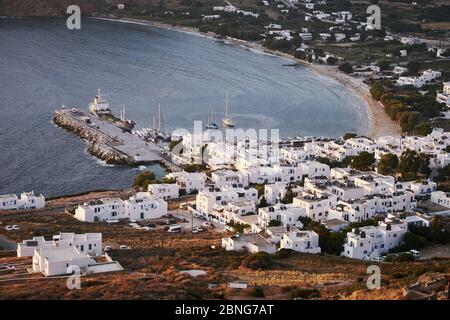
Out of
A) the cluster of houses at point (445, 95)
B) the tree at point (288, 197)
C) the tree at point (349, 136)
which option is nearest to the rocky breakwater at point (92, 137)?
the tree at point (349, 136)

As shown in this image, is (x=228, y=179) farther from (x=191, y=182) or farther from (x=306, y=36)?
(x=306, y=36)

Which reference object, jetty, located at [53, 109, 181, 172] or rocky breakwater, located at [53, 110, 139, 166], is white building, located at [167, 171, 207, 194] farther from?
rocky breakwater, located at [53, 110, 139, 166]

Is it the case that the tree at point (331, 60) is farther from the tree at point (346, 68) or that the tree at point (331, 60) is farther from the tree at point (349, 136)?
the tree at point (349, 136)

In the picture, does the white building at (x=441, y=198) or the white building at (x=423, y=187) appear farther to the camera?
the white building at (x=423, y=187)

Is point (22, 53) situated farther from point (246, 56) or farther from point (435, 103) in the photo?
point (435, 103)

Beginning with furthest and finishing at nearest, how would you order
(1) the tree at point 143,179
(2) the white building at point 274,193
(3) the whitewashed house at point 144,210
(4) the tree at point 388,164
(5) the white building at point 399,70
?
1. (5) the white building at point 399,70
2. (4) the tree at point 388,164
3. (1) the tree at point 143,179
4. (2) the white building at point 274,193
5. (3) the whitewashed house at point 144,210

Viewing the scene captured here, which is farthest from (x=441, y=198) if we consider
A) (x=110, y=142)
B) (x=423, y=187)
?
(x=110, y=142)
